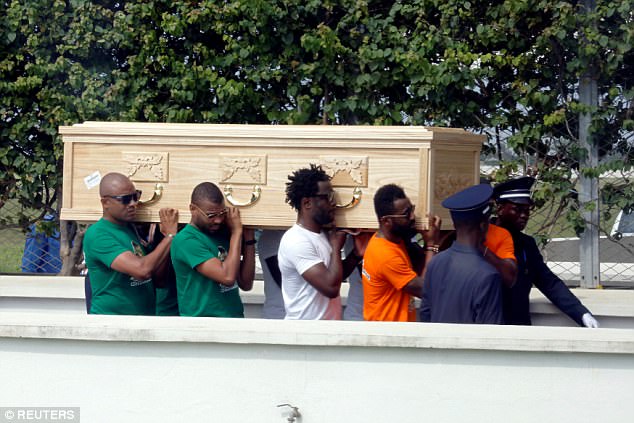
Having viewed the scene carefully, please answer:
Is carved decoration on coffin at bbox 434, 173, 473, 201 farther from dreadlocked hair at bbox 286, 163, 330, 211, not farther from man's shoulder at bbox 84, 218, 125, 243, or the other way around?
man's shoulder at bbox 84, 218, 125, 243

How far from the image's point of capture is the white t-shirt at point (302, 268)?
15.8 feet

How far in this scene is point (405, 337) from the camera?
402cm

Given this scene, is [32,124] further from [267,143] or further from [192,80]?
[267,143]

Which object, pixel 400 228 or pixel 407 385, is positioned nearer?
pixel 407 385

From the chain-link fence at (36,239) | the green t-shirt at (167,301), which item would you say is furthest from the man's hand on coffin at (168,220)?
the chain-link fence at (36,239)

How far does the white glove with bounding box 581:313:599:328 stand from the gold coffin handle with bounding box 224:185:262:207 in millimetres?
1804

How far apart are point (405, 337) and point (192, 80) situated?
3.84m

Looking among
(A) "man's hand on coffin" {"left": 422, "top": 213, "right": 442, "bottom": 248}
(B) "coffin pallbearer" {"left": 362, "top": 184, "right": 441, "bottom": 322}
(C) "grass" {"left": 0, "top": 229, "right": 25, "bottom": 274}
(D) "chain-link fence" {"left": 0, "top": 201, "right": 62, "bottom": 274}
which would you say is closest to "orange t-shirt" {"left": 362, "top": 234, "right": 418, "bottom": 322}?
(B) "coffin pallbearer" {"left": 362, "top": 184, "right": 441, "bottom": 322}

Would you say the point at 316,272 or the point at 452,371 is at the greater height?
Result: the point at 316,272

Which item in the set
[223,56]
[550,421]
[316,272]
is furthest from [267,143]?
[223,56]

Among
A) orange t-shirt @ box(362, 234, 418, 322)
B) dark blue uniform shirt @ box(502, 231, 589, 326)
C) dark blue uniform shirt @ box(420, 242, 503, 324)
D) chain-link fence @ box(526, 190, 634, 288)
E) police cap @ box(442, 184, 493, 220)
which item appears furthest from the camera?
chain-link fence @ box(526, 190, 634, 288)

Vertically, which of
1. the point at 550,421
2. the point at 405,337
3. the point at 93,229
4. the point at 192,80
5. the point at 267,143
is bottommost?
the point at 550,421

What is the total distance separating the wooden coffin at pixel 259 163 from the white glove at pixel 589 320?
0.85 meters

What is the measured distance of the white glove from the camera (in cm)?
510
